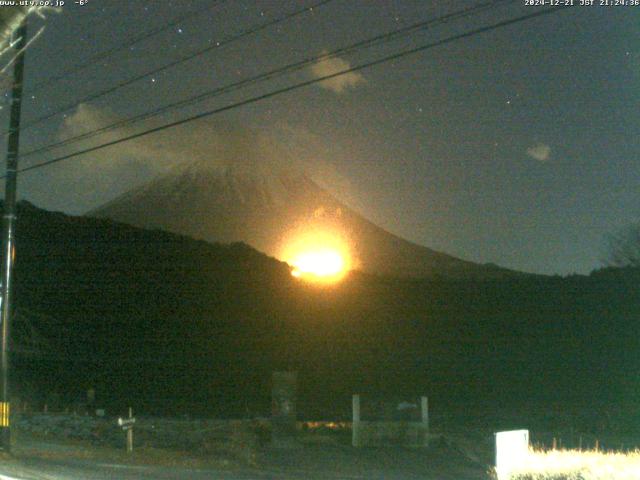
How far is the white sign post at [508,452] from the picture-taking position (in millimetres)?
11039

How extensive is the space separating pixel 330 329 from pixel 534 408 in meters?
11.6

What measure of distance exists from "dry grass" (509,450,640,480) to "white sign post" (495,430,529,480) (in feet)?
0.33

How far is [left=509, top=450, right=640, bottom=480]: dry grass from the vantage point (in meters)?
10.0

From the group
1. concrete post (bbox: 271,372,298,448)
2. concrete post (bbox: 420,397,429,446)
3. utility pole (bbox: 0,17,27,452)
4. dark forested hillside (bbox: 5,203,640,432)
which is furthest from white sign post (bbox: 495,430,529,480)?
dark forested hillside (bbox: 5,203,640,432)

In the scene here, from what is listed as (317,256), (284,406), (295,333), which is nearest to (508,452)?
(284,406)

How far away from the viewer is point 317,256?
52.9 metres

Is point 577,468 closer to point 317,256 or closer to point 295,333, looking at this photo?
point 295,333

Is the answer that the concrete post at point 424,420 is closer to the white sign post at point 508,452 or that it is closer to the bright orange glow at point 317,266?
the white sign post at point 508,452

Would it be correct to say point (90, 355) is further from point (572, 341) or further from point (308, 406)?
point (572, 341)

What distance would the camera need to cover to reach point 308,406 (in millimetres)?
32562

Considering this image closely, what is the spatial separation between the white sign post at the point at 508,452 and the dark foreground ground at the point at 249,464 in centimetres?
213

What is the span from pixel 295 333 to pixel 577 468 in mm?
29825

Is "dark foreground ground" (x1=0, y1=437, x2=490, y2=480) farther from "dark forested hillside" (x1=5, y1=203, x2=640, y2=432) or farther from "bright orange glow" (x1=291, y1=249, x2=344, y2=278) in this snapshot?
"bright orange glow" (x1=291, y1=249, x2=344, y2=278)

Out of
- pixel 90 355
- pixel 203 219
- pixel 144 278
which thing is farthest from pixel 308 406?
pixel 203 219
